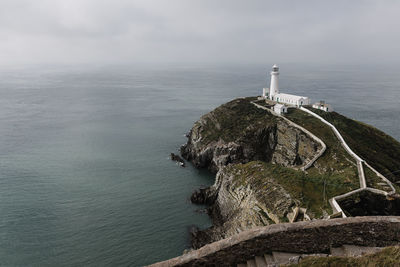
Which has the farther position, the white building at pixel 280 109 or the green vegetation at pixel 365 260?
the white building at pixel 280 109

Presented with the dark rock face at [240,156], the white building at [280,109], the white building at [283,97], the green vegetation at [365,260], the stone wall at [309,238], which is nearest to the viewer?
the green vegetation at [365,260]

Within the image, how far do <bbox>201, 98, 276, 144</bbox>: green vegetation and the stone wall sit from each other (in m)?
35.9

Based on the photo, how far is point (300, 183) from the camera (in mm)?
26172

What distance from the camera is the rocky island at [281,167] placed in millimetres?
24297

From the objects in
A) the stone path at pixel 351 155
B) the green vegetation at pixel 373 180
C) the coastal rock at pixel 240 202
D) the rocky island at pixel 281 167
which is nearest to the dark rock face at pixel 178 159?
the rocky island at pixel 281 167

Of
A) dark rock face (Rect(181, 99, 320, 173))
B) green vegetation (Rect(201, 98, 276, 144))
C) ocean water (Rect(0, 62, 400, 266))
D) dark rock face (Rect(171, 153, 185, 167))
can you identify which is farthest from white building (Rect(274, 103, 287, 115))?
dark rock face (Rect(171, 153, 185, 167))

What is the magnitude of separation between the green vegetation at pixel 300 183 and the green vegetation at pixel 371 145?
10.2m

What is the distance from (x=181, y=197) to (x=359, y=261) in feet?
95.8

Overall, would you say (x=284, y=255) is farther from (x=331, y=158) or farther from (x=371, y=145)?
(x=371, y=145)

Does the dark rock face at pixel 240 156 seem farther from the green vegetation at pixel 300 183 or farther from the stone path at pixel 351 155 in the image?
the stone path at pixel 351 155

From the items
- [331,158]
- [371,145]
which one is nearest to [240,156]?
[331,158]

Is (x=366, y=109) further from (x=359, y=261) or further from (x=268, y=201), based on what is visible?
(x=359, y=261)

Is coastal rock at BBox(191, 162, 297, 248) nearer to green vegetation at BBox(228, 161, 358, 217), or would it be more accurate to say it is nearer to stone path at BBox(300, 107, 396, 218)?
green vegetation at BBox(228, 161, 358, 217)

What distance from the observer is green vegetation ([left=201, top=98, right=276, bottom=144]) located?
48.9m
